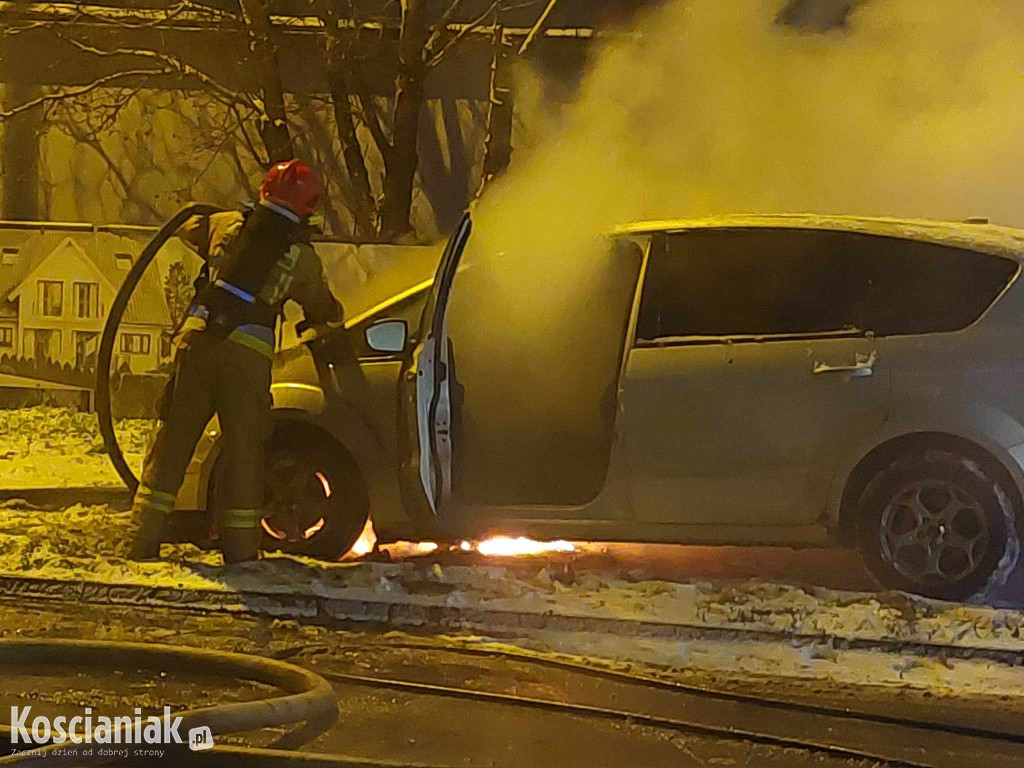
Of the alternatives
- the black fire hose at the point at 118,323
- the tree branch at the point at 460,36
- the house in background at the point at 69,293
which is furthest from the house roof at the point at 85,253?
the black fire hose at the point at 118,323

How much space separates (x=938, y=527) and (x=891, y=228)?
4.08 ft

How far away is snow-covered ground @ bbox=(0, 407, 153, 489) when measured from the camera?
8.27 metres

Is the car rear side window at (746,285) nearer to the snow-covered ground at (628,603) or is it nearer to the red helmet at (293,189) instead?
the snow-covered ground at (628,603)

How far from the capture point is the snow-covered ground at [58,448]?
27.1ft

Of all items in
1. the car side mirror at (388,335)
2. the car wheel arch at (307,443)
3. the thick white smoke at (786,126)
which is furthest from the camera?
the thick white smoke at (786,126)

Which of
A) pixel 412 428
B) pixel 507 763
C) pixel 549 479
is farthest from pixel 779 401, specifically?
pixel 507 763

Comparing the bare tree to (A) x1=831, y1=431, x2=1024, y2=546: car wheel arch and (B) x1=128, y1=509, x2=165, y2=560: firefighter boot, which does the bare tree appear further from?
(A) x1=831, y1=431, x2=1024, y2=546: car wheel arch

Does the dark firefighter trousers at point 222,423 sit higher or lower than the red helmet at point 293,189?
lower

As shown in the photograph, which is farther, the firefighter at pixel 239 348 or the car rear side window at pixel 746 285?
the firefighter at pixel 239 348

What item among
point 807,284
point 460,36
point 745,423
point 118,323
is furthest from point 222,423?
Answer: point 460,36

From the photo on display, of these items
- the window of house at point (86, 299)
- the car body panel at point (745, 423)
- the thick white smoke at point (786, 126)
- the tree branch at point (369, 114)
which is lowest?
the car body panel at point (745, 423)

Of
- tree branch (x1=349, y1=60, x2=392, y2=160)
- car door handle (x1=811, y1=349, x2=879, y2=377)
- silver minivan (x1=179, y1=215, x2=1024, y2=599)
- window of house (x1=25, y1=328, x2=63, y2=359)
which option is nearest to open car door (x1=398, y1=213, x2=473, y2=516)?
silver minivan (x1=179, y1=215, x2=1024, y2=599)

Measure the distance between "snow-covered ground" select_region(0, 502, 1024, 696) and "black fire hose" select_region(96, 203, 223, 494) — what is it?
0.44 m

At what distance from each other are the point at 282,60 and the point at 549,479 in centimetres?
741
